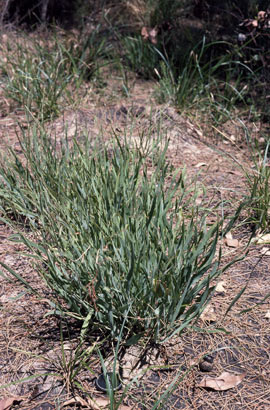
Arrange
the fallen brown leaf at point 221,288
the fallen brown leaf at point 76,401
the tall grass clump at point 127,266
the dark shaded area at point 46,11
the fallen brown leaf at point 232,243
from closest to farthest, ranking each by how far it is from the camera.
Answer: the fallen brown leaf at point 76,401
the tall grass clump at point 127,266
the fallen brown leaf at point 221,288
the fallen brown leaf at point 232,243
the dark shaded area at point 46,11

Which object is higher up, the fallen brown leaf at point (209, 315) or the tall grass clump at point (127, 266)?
the tall grass clump at point (127, 266)

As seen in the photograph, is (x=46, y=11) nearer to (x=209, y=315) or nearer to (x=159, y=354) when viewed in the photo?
(x=209, y=315)

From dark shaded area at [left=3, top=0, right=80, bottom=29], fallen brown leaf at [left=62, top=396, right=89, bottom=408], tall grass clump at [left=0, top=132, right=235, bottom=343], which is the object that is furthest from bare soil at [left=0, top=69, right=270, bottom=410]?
dark shaded area at [left=3, top=0, right=80, bottom=29]

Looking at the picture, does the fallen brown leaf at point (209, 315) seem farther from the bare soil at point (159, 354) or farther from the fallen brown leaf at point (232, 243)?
the fallen brown leaf at point (232, 243)

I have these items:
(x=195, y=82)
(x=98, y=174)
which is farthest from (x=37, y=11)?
(x=98, y=174)

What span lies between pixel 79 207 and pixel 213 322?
0.87m

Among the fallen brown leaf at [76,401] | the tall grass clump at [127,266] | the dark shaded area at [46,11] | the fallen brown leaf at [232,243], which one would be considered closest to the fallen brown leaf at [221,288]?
the tall grass clump at [127,266]

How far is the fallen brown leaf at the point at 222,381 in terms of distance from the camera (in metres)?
2.03

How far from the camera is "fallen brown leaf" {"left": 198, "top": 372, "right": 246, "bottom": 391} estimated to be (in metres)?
2.03

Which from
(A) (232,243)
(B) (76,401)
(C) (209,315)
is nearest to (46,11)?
(A) (232,243)

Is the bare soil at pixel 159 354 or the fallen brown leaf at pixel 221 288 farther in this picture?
the fallen brown leaf at pixel 221 288

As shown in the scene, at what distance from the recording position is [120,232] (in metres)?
2.34

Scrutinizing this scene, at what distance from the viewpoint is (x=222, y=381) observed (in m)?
2.05

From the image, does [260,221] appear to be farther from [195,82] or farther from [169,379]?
[195,82]
